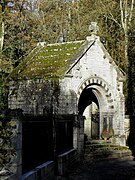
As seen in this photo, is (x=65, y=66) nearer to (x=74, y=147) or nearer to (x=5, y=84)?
(x=74, y=147)

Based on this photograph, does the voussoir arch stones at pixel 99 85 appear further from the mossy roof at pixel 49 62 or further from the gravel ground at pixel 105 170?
the gravel ground at pixel 105 170

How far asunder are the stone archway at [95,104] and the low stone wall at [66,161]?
4.70 m

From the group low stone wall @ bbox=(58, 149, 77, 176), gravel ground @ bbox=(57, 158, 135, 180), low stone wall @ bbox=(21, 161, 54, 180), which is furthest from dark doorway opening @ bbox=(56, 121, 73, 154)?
low stone wall @ bbox=(21, 161, 54, 180)

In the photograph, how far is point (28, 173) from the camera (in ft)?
29.9

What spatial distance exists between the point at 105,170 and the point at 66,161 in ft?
5.57

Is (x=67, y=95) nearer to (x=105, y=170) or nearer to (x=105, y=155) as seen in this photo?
(x=105, y=155)

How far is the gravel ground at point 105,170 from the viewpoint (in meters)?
12.0

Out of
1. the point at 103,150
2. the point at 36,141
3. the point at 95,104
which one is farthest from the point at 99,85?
the point at 36,141

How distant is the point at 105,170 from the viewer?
1351 cm

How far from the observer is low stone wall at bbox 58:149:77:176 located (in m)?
12.0

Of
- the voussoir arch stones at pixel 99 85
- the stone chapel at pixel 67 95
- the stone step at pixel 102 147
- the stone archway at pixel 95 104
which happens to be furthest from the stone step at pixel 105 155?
the voussoir arch stones at pixel 99 85

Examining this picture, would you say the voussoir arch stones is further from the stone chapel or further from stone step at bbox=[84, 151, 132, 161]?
stone step at bbox=[84, 151, 132, 161]

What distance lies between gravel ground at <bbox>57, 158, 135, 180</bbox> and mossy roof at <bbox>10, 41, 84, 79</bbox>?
4612 mm

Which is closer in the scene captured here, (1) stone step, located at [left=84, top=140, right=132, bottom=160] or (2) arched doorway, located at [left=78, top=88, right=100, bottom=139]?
(1) stone step, located at [left=84, top=140, right=132, bottom=160]
